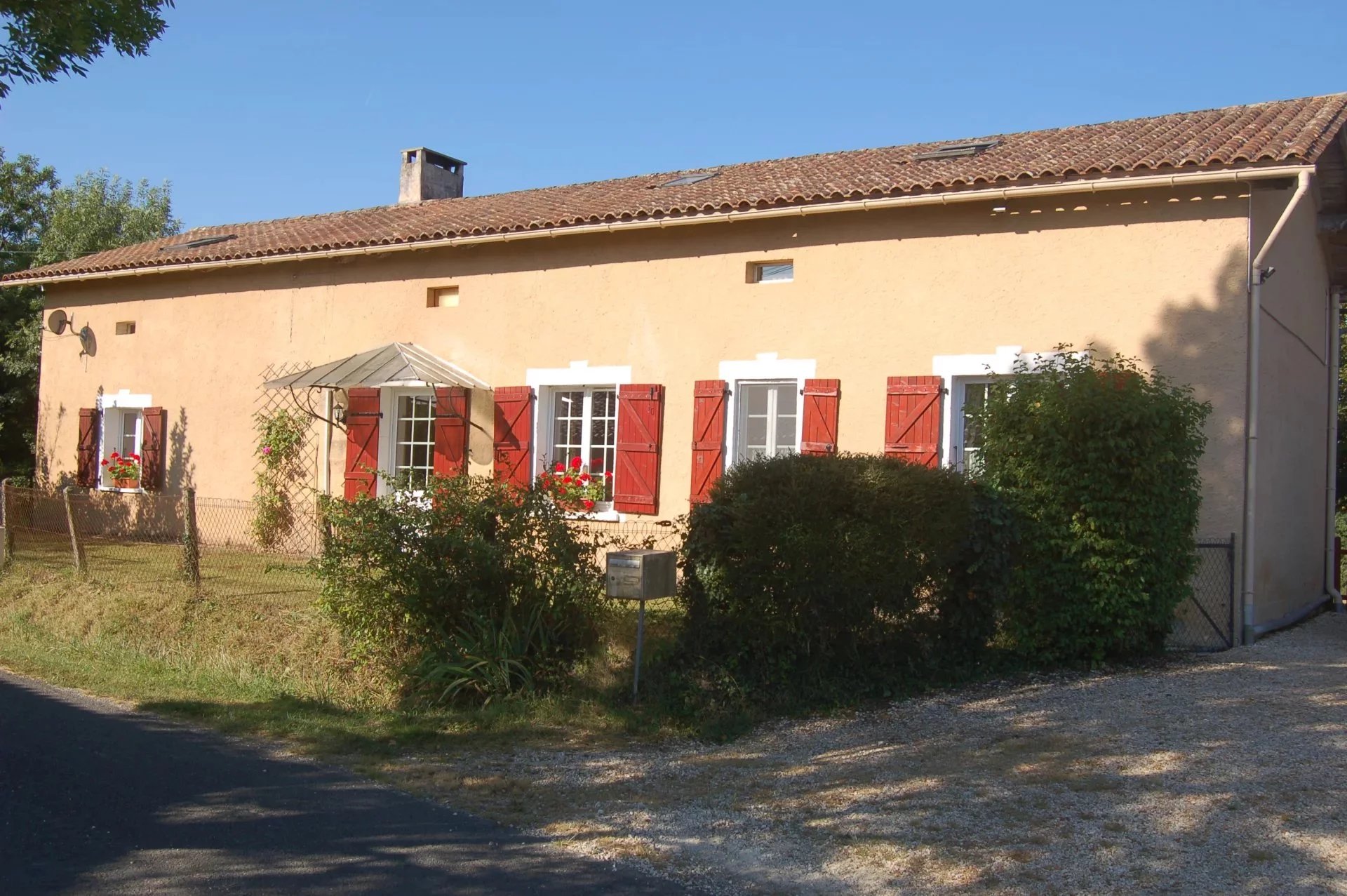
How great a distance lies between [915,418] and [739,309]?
217cm

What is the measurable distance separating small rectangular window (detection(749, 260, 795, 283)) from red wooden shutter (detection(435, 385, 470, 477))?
11.8ft

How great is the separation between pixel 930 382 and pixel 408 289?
21.3 feet

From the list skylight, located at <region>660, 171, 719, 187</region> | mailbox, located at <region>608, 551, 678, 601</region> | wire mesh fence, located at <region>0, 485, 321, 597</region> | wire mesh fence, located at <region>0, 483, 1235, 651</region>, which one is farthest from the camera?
skylight, located at <region>660, 171, 719, 187</region>

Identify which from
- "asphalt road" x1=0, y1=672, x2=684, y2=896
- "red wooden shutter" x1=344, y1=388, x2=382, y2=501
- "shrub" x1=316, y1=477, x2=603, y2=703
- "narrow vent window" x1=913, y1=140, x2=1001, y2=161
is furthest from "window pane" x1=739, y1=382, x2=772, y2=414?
"asphalt road" x1=0, y1=672, x2=684, y2=896

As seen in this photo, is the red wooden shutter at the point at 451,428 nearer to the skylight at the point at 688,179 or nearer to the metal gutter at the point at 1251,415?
the skylight at the point at 688,179

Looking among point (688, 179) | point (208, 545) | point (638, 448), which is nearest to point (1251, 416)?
point (638, 448)

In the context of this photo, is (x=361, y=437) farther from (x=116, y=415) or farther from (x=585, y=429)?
(x=116, y=415)

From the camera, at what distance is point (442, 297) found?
44.1 feet

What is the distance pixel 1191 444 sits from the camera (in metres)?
8.08

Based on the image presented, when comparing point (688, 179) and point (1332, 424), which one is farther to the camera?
point (688, 179)

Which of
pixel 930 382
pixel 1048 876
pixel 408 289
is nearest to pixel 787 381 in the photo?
pixel 930 382

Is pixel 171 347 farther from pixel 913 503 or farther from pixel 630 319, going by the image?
pixel 913 503

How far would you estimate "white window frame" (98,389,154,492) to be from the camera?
15836 mm

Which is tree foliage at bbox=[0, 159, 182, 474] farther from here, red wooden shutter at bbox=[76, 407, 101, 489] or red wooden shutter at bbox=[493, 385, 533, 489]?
red wooden shutter at bbox=[493, 385, 533, 489]
